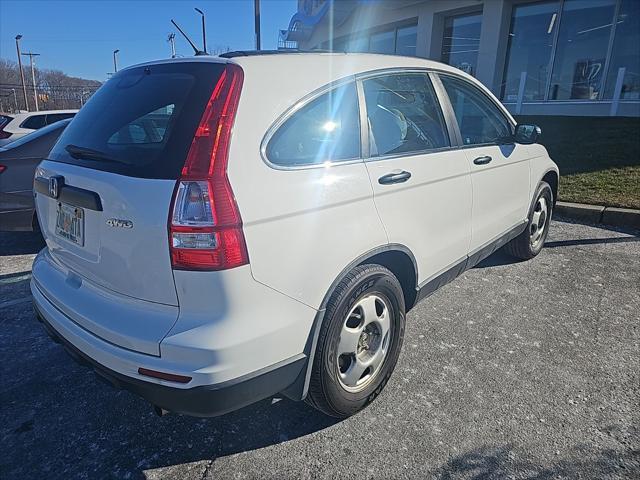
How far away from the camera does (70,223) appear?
2.05 m

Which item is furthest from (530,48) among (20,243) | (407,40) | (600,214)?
(20,243)

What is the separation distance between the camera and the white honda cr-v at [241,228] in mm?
1646

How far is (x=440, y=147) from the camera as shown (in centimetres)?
284

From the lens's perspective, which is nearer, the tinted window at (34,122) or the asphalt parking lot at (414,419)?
the asphalt parking lot at (414,419)

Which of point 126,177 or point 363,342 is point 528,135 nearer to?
point 363,342

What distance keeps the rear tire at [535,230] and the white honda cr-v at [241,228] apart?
2162 millimetres

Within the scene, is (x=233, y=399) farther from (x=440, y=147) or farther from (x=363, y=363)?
(x=440, y=147)

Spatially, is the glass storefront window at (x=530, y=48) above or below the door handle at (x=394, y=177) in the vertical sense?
above

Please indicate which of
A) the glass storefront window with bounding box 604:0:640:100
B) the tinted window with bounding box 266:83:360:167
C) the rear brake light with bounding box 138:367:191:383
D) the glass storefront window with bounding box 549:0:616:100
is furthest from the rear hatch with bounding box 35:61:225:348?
the glass storefront window with bounding box 549:0:616:100

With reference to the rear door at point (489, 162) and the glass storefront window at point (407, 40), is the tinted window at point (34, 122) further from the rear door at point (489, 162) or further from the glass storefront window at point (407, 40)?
the glass storefront window at point (407, 40)

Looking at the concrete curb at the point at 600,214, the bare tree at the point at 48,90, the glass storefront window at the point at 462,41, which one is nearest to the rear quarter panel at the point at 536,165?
the concrete curb at the point at 600,214

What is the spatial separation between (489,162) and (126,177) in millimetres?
2624

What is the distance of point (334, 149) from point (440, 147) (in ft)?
3.43

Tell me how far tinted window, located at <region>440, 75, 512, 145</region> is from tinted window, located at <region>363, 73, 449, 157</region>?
0.94 ft
